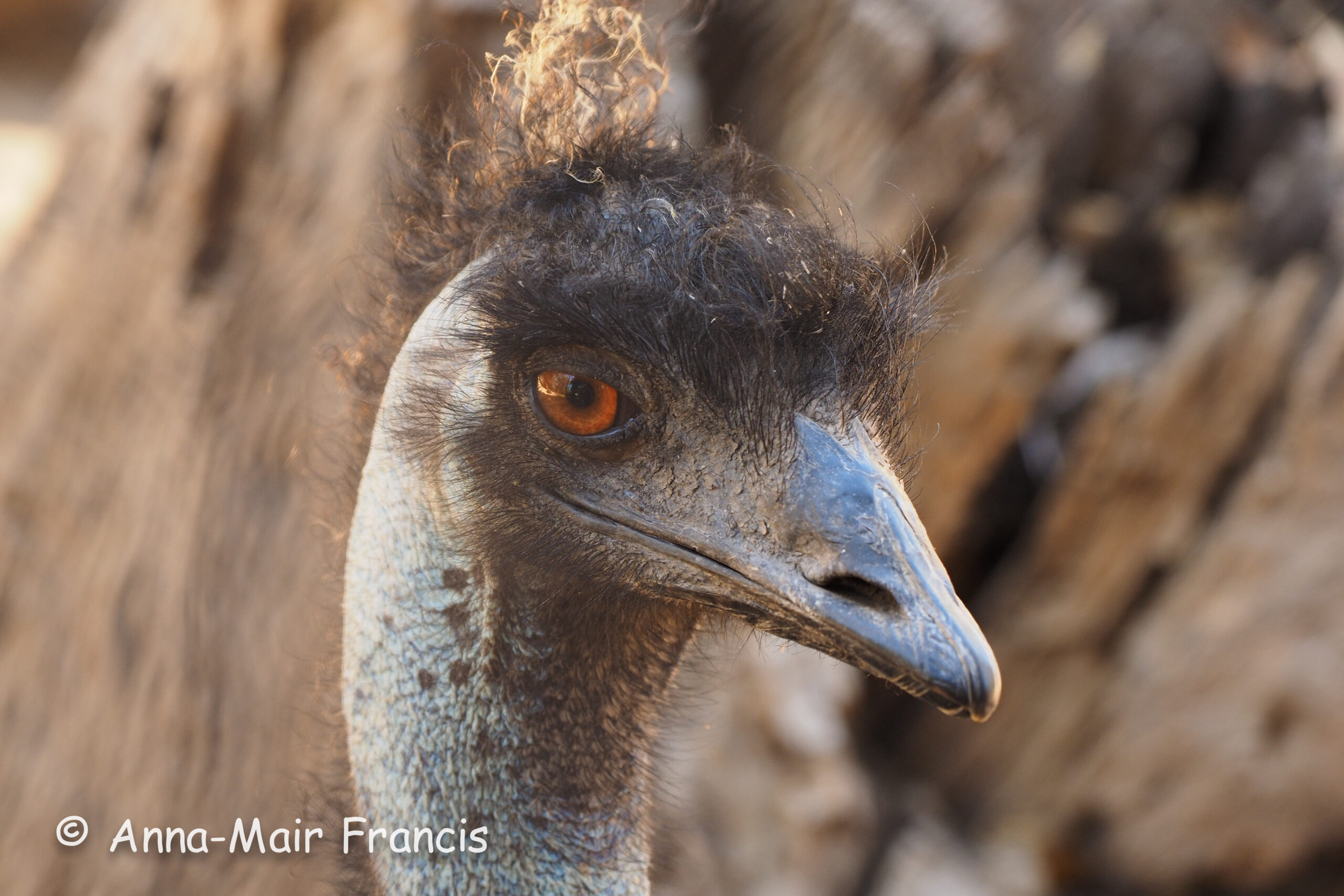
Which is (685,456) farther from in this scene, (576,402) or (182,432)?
(182,432)

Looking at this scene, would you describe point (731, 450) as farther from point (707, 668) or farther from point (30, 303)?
point (30, 303)

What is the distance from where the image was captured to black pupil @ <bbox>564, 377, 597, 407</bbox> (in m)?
Result: 1.34

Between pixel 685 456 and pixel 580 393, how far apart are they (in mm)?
137

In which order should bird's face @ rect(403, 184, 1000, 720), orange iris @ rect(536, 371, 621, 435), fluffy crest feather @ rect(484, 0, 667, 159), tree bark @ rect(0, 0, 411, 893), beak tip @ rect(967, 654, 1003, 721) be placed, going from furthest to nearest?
tree bark @ rect(0, 0, 411, 893) → fluffy crest feather @ rect(484, 0, 667, 159) → orange iris @ rect(536, 371, 621, 435) → bird's face @ rect(403, 184, 1000, 720) → beak tip @ rect(967, 654, 1003, 721)

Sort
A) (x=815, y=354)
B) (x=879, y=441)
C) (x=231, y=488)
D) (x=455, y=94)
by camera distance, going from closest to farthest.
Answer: (x=815, y=354), (x=879, y=441), (x=455, y=94), (x=231, y=488)

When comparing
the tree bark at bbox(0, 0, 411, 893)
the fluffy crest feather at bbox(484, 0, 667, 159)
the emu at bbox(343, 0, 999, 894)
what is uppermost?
the fluffy crest feather at bbox(484, 0, 667, 159)

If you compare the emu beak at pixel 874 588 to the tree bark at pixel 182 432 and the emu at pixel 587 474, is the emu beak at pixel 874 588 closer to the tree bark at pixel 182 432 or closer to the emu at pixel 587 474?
the emu at pixel 587 474

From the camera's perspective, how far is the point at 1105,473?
3.50 meters

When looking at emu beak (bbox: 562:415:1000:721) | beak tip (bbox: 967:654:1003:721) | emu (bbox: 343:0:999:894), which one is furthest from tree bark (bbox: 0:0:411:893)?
beak tip (bbox: 967:654:1003:721)

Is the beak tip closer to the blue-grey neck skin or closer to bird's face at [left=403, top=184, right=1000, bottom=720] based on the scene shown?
bird's face at [left=403, top=184, right=1000, bottom=720]

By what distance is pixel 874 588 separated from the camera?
1210mm

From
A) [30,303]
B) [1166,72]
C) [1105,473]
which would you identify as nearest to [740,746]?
[1105,473]

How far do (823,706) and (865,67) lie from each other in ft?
5.56

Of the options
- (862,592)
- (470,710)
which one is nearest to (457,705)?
(470,710)
